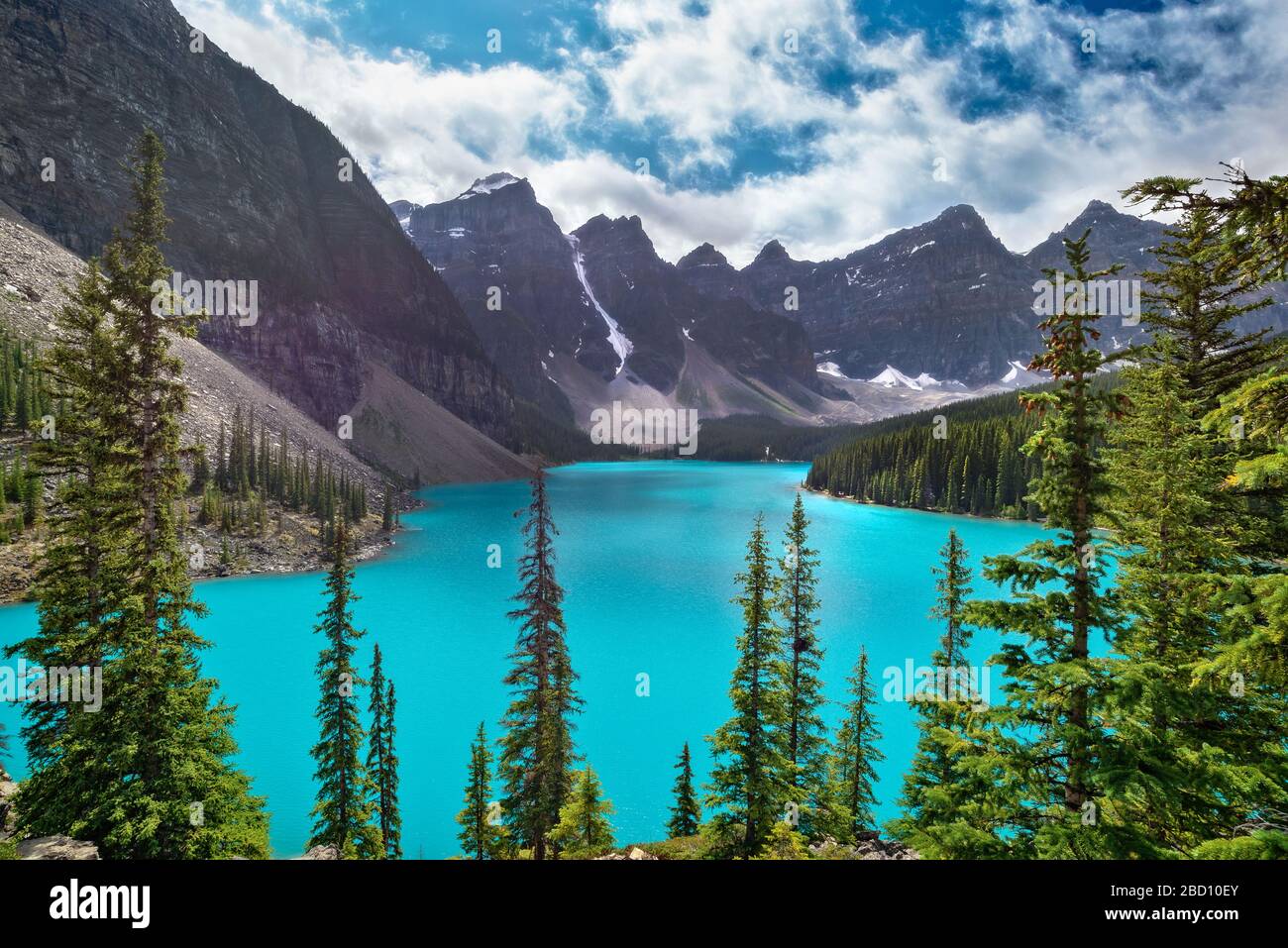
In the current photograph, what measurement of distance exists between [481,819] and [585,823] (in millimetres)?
4288

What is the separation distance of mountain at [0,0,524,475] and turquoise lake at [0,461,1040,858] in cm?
8049

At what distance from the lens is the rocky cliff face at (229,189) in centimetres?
10019

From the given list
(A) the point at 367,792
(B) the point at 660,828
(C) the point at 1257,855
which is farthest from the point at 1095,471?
(A) the point at 367,792

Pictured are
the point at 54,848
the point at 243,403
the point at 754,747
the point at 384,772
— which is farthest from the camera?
the point at 243,403

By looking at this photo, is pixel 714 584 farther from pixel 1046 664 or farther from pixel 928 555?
pixel 1046 664

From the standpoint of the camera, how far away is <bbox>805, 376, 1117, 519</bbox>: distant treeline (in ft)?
298

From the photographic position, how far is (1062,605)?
7.24 metres

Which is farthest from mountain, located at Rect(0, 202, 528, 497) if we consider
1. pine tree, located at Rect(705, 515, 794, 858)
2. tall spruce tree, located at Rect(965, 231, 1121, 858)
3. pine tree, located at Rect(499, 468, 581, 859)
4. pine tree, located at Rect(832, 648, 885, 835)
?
tall spruce tree, located at Rect(965, 231, 1121, 858)

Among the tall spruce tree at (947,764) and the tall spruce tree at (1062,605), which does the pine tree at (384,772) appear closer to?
the tall spruce tree at (947,764)

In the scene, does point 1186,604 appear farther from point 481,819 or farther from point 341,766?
point 341,766

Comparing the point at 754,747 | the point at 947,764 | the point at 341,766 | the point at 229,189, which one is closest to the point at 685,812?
the point at 754,747

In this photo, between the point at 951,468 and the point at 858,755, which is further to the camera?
the point at 951,468

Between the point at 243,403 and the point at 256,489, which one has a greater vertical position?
the point at 243,403

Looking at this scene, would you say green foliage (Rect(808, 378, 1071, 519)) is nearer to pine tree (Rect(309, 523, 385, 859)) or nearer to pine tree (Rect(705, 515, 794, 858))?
pine tree (Rect(705, 515, 794, 858))
